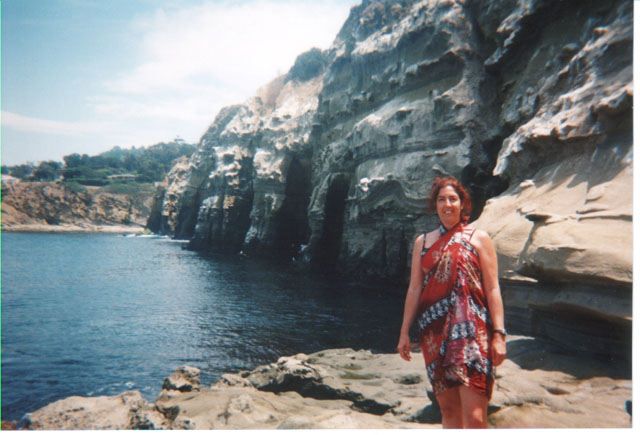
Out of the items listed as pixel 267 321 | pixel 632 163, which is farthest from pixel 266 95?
pixel 632 163

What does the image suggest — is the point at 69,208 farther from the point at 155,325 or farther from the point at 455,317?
the point at 455,317

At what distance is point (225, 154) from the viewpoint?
4662 cm

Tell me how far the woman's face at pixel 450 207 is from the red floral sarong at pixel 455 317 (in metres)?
0.07

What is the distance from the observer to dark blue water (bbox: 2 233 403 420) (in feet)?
33.1

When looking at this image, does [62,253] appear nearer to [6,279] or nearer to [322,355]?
[6,279]

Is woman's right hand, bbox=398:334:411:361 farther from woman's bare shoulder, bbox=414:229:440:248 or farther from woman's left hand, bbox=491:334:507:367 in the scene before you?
woman's bare shoulder, bbox=414:229:440:248

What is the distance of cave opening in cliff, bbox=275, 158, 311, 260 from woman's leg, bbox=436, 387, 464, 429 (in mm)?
34406

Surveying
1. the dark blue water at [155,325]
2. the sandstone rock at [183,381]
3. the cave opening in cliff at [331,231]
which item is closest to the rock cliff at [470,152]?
the cave opening in cliff at [331,231]

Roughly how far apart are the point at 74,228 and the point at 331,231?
64.6 m

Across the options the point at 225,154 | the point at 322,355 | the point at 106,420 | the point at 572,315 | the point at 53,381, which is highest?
the point at 225,154

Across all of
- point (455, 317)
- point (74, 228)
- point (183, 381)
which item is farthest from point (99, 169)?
point (455, 317)

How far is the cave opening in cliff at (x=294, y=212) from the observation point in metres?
37.6

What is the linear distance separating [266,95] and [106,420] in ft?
165

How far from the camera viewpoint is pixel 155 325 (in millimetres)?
14719
